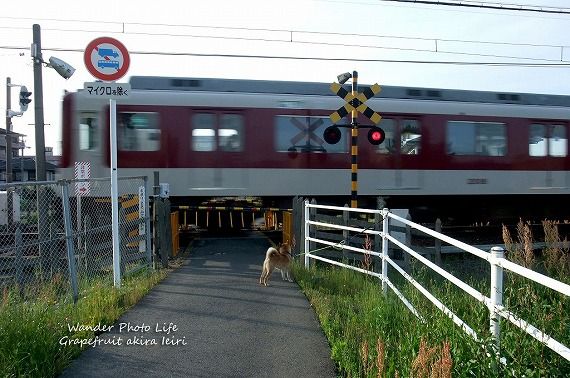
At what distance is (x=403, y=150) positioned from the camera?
1212cm

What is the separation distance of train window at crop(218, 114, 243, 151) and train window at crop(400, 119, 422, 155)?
4011 mm

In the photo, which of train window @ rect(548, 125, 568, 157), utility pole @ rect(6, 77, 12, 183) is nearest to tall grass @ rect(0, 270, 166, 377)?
train window @ rect(548, 125, 568, 157)

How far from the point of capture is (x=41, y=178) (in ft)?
46.5

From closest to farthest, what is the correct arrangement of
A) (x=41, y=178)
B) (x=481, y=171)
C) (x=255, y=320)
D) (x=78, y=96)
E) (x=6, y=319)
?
(x=6, y=319) → (x=255, y=320) → (x=78, y=96) → (x=481, y=171) → (x=41, y=178)

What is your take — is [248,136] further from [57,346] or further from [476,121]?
[57,346]

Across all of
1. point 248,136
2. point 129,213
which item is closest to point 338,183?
point 248,136

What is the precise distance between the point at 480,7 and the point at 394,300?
8.65m

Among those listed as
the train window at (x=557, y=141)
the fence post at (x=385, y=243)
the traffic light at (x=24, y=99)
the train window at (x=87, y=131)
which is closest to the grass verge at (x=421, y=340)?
the fence post at (x=385, y=243)

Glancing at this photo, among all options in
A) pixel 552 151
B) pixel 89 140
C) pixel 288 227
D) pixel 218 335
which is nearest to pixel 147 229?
pixel 288 227

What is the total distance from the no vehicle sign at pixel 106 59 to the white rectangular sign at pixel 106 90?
9cm

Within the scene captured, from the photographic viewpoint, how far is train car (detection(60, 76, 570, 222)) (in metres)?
11.0

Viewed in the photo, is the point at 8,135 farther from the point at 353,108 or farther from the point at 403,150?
the point at 353,108

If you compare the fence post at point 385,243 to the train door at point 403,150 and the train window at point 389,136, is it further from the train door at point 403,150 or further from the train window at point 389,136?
the train window at point 389,136

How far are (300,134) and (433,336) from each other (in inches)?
334
